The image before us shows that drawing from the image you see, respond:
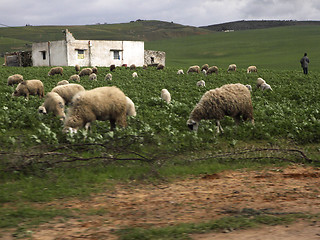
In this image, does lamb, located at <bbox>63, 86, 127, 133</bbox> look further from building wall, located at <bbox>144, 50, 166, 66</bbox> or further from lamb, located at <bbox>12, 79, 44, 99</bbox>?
building wall, located at <bbox>144, 50, 166, 66</bbox>

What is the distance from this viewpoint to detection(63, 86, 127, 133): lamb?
10.2 m

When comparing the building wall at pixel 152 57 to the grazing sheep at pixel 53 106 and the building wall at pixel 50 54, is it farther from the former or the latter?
the grazing sheep at pixel 53 106

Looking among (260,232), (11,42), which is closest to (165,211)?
(260,232)

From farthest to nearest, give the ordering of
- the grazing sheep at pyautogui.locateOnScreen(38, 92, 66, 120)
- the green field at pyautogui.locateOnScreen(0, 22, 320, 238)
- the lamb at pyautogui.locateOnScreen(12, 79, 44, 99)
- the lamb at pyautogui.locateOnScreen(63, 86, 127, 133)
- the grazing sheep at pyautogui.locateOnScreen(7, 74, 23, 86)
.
→ the grazing sheep at pyautogui.locateOnScreen(7, 74, 23, 86)
the lamb at pyautogui.locateOnScreen(12, 79, 44, 99)
the grazing sheep at pyautogui.locateOnScreen(38, 92, 66, 120)
the lamb at pyautogui.locateOnScreen(63, 86, 127, 133)
the green field at pyautogui.locateOnScreen(0, 22, 320, 238)

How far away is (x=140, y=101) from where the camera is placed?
1789 cm

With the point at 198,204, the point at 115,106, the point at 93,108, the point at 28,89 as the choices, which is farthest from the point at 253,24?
the point at 198,204

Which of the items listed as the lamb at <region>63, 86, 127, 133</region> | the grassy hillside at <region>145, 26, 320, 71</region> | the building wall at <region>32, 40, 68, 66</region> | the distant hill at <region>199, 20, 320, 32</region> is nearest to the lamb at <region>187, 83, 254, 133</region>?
the lamb at <region>63, 86, 127, 133</region>

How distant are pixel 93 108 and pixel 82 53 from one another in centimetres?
4038

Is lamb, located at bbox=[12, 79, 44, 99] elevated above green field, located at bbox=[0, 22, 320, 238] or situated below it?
above

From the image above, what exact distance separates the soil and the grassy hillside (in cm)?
5683

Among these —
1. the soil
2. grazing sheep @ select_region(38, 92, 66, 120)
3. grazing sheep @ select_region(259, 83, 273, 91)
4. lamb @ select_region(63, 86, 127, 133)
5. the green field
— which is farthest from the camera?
grazing sheep @ select_region(259, 83, 273, 91)

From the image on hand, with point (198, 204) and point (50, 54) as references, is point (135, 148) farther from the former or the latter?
point (50, 54)

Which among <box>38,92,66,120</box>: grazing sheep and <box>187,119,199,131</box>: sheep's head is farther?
<box>38,92,66,120</box>: grazing sheep

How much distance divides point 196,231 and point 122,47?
1969 inches
